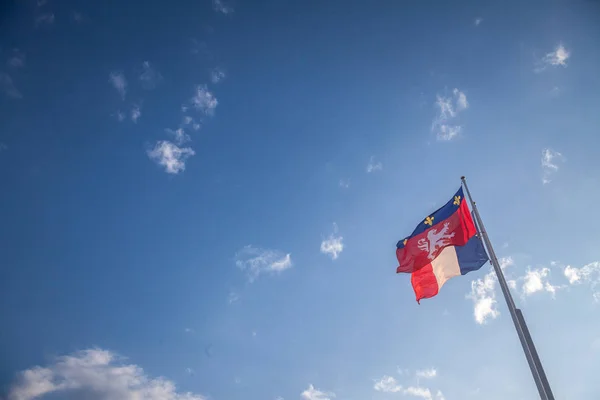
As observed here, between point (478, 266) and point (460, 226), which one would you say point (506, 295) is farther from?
point (460, 226)

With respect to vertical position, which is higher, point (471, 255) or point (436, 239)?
point (436, 239)

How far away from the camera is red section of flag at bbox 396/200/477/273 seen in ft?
53.1

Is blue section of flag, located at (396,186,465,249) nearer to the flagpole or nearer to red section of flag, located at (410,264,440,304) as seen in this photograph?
red section of flag, located at (410,264,440,304)

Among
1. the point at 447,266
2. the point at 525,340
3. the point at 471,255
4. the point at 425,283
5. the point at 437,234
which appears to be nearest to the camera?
the point at 525,340

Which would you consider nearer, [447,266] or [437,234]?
[447,266]

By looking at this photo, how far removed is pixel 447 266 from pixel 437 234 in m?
1.61

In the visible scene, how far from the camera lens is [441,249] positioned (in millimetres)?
16469

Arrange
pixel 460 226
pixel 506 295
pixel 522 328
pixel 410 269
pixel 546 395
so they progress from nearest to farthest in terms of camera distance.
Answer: pixel 546 395
pixel 522 328
pixel 506 295
pixel 460 226
pixel 410 269

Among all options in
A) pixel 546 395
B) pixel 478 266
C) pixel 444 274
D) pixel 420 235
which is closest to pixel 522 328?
pixel 546 395

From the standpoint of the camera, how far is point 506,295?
1260cm

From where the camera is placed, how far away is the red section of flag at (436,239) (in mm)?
16184

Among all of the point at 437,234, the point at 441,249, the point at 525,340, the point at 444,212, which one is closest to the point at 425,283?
the point at 441,249

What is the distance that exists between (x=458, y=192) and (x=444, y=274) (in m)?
4.12

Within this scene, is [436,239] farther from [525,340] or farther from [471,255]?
[525,340]
